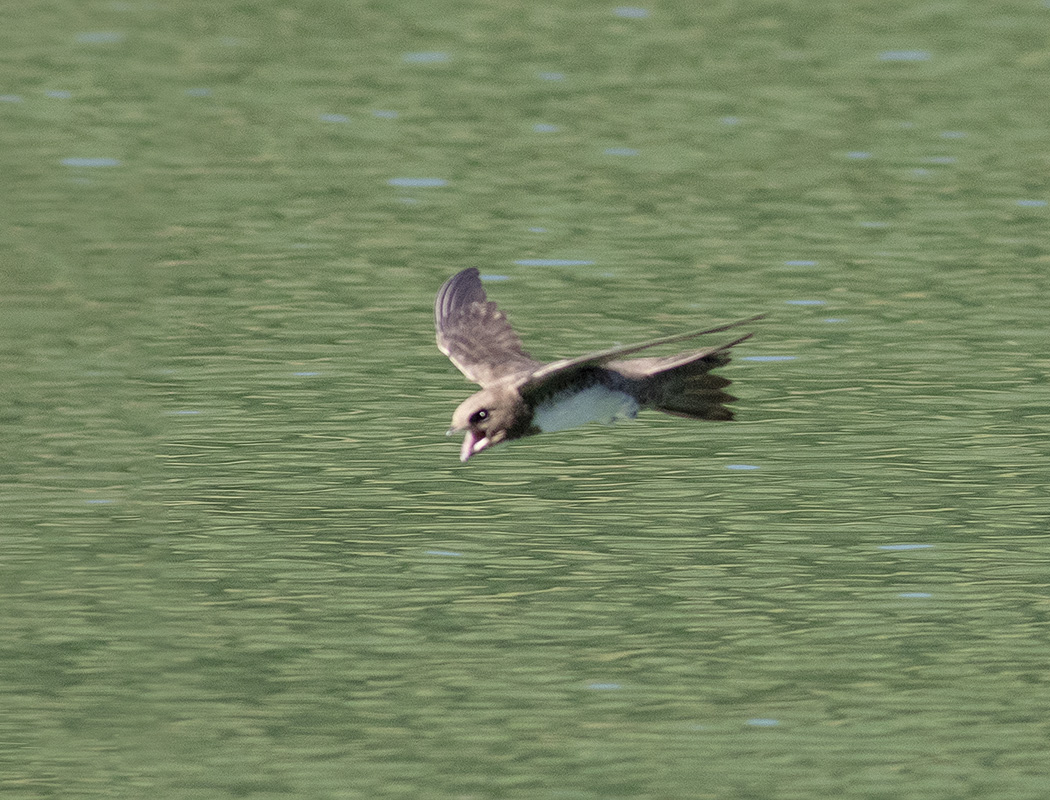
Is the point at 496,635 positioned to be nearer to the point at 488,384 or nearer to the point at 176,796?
the point at 488,384

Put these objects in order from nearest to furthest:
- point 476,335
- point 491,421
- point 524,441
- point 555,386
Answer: point 491,421
point 555,386
point 476,335
point 524,441

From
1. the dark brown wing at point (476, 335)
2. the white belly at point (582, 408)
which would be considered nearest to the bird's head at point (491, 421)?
the white belly at point (582, 408)

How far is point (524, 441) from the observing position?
1501 cm

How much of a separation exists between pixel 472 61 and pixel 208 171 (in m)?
3.83

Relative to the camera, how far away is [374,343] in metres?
16.4

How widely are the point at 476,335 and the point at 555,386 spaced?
132cm

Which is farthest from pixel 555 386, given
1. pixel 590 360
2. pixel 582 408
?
pixel 590 360

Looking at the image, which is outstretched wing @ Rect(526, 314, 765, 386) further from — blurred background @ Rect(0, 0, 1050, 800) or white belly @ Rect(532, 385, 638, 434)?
blurred background @ Rect(0, 0, 1050, 800)

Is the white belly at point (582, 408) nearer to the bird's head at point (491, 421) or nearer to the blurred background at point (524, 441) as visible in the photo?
the bird's head at point (491, 421)

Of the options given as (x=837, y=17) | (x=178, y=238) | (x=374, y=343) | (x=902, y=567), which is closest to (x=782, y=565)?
(x=902, y=567)

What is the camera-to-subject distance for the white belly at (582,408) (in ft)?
38.7

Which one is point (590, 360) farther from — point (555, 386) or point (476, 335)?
point (476, 335)

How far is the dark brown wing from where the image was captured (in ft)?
41.1

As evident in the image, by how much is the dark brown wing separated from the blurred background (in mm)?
917
